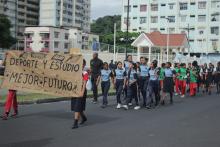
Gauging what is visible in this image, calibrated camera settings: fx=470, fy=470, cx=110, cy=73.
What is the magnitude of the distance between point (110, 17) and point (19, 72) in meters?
141

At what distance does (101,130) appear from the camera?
11.5m

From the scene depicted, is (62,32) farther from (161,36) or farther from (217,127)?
(217,127)

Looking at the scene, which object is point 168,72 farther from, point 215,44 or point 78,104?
point 215,44

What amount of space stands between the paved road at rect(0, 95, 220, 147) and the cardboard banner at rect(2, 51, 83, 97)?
35.5 inches

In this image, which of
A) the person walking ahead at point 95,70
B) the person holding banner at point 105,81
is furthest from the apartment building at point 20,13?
the person holding banner at point 105,81

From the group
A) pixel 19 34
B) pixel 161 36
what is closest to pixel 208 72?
→ pixel 161 36

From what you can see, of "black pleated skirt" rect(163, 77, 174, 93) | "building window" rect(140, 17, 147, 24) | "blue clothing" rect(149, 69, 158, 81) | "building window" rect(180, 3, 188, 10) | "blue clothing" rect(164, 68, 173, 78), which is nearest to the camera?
"blue clothing" rect(149, 69, 158, 81)

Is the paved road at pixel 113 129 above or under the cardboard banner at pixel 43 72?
under

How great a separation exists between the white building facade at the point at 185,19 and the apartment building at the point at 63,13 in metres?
28.4

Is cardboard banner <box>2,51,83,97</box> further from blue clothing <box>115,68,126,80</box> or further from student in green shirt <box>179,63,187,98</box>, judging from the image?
student in green shirt <box>179,63,187,98</box>

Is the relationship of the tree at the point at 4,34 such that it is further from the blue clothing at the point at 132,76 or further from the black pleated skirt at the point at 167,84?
the blue clothing at the point at 132,76

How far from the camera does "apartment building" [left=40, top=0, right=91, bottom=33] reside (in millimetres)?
127562

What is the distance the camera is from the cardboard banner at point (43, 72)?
41.0 feet

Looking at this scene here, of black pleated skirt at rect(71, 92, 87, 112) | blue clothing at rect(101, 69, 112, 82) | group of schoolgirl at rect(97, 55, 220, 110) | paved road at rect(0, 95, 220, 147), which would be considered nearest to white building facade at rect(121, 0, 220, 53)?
group of schoolgirl at rect(97, 55, 220, 110)
